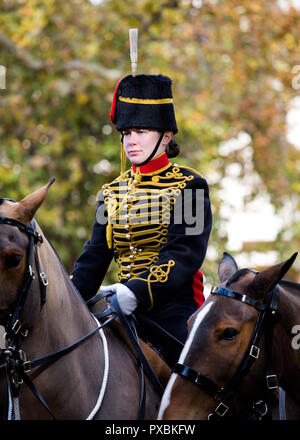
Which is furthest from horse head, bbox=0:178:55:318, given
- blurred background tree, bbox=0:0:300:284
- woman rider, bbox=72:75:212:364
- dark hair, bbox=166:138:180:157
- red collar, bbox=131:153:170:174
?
blurred background tree, bbox=0:0:300:284

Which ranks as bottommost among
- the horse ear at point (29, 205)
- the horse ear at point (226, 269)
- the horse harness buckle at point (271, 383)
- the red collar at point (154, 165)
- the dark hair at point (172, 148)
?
the horse harness buckle at point (271, 383)

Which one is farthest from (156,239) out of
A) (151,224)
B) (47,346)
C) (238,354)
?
(238,354)

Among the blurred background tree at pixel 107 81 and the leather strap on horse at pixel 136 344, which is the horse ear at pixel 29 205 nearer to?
the leather strap on horse at pixel 136 344

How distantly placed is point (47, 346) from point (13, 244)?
0.57m

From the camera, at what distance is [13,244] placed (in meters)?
3.25

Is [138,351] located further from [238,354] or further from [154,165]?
[154,165]

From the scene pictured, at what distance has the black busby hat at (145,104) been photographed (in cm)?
435

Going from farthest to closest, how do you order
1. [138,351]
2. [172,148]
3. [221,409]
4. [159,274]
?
[172,148]
[159,274]
[138,351]
[221,409]

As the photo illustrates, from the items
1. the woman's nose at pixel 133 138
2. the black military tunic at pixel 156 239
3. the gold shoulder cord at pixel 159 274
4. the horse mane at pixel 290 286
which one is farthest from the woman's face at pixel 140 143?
the horse mane at pixel 290 286

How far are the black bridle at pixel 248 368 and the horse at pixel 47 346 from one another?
66 centimetres

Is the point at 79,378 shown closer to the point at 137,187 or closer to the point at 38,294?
the point at 38,294

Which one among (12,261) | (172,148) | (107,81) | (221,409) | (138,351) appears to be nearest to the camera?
(221,409)

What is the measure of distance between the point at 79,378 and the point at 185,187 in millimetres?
1332

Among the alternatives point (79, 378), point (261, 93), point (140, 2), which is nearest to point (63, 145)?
point (140, 2)
